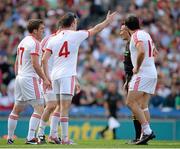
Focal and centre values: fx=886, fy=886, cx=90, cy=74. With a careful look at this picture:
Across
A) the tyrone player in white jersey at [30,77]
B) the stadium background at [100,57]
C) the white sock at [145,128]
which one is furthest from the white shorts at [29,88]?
the stadium background at [100,57]

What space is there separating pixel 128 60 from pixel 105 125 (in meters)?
8.28

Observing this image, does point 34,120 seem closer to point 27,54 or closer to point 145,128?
point 27,54

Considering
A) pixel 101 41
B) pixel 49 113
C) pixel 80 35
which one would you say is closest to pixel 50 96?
pixel 49 113

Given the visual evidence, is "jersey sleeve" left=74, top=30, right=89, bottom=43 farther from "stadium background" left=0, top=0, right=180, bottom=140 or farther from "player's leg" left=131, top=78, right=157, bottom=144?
"stadium background" left=0, top=0, right=180, bottom=140

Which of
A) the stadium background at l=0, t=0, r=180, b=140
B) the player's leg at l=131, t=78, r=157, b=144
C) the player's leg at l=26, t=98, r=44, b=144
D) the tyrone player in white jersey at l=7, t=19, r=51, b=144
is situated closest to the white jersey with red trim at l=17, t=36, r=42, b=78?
the tyrone player in white jersey at l=7, t=19, r=51, b=144

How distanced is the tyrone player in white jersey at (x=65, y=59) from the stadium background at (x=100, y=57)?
8.58 metres

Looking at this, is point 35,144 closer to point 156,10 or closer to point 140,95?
point 140,95

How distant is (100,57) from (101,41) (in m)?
0.83

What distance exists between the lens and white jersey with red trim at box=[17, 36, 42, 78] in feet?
57.2

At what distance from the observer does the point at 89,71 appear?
28.9 metres

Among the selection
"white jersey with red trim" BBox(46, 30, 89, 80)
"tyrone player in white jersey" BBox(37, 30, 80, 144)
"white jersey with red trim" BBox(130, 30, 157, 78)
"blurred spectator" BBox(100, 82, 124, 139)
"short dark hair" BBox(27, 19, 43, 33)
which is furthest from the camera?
"blurred spectator" BBox(100, 82, 124, 139)

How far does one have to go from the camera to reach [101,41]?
30672 mm

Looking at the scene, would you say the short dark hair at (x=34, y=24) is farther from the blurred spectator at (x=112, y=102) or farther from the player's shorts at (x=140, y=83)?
the blurred spectator at (x=112, y=102)

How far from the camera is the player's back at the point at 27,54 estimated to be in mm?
17422
